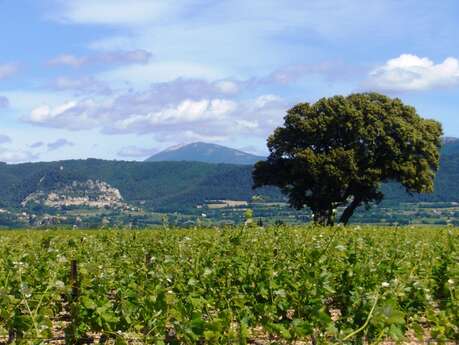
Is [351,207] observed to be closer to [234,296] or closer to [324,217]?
[324,217]

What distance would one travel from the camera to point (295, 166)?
47062 millimetres

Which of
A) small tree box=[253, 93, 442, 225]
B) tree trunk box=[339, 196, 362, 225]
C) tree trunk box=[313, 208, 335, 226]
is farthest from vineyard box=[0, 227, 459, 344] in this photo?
tree trunk box=[339, 196, 362, 225]

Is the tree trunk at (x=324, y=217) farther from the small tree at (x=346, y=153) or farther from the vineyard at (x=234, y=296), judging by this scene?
the small tree at (x=346, y=153)

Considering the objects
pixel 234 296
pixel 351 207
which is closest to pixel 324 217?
pixel 234 296

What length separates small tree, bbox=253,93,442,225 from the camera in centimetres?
4644

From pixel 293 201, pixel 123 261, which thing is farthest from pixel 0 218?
pixel 123 261

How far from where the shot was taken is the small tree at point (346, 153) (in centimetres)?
4644

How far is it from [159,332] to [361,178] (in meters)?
40.1

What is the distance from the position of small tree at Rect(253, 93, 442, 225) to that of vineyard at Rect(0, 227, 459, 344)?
3081cm

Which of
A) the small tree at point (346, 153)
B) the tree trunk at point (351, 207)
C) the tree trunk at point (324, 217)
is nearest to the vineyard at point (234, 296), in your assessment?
the tree trunk at point (324, 217)

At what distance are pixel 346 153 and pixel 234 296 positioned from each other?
123 ft

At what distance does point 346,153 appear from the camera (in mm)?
45875

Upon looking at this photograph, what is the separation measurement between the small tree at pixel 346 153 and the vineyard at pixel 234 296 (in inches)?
1213

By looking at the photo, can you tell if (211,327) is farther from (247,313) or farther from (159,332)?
(247,313)
